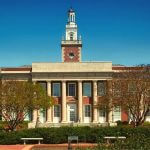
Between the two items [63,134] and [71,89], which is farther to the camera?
[71,89]

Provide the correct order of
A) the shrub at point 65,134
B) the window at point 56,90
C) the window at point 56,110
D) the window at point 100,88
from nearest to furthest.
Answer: the shrub at point 65,134, the window at point 100,88, the window at point 56,110, the window at point 56,90

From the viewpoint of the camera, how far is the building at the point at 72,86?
66.8 metres

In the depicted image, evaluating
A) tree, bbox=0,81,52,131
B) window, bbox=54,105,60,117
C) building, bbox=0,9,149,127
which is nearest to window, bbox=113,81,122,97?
tree, bbox=0,81,52,131

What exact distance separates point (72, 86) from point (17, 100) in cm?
2152

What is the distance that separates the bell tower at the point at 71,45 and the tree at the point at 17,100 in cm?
2725

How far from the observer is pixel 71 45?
81.9 meters

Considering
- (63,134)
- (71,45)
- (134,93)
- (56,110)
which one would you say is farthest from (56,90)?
(63,134)

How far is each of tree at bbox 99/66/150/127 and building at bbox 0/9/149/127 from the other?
1526 cm

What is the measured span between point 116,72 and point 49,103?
1389 centimetres

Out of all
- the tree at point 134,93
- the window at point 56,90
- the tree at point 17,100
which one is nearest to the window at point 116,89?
the tree at point 134,93

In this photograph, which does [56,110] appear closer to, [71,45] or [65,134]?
[71,45]

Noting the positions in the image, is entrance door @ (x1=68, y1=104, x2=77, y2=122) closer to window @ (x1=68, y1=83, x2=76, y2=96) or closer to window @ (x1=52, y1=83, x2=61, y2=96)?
window @ (x1=68, y1=83, x2=76, y2=96)

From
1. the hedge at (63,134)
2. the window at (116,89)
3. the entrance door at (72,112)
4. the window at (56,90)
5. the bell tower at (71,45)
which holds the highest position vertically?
the bell tower at (71,45)

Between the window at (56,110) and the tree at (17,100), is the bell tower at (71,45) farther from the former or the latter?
the tree at (17,100)
